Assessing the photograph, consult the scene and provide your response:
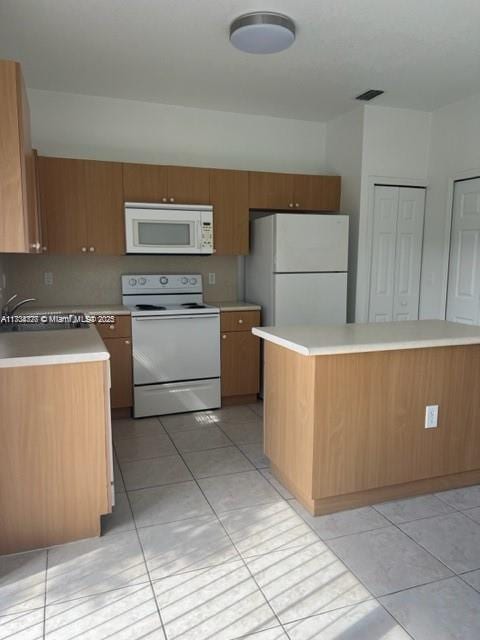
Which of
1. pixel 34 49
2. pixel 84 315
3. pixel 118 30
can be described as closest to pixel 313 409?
pixel 84 315

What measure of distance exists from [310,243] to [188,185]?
115 cm

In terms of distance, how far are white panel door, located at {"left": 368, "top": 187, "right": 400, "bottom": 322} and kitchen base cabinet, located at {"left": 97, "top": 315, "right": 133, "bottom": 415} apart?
223cm

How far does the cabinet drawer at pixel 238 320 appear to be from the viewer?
412 centimetres

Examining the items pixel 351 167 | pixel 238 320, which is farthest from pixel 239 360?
pixel 351 167

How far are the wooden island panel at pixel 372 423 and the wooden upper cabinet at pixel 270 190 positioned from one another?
1.98 metres

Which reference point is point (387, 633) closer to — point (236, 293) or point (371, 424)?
point (371, 424)

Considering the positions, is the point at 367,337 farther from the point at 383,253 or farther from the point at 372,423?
the point at 383,253

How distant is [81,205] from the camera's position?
3.82m

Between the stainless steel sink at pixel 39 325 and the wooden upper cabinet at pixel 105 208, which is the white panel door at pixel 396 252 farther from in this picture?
the stainless steel sink at pixel 39 325

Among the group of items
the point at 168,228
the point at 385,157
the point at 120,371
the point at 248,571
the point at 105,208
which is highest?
the point at 385,157

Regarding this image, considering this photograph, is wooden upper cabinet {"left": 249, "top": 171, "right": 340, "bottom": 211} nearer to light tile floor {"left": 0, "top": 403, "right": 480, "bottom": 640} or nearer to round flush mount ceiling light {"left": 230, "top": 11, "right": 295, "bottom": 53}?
round flush mount ceiling light {"left": 230, "top": 11, "right": 295, "bottom": 53}

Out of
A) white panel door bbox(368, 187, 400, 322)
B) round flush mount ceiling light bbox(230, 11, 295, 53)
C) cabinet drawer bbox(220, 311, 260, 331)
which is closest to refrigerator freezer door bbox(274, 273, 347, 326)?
cabinet drawer bbox(220, 311, 260, 331)

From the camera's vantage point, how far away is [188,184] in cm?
409

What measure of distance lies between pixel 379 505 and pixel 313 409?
703 mm
